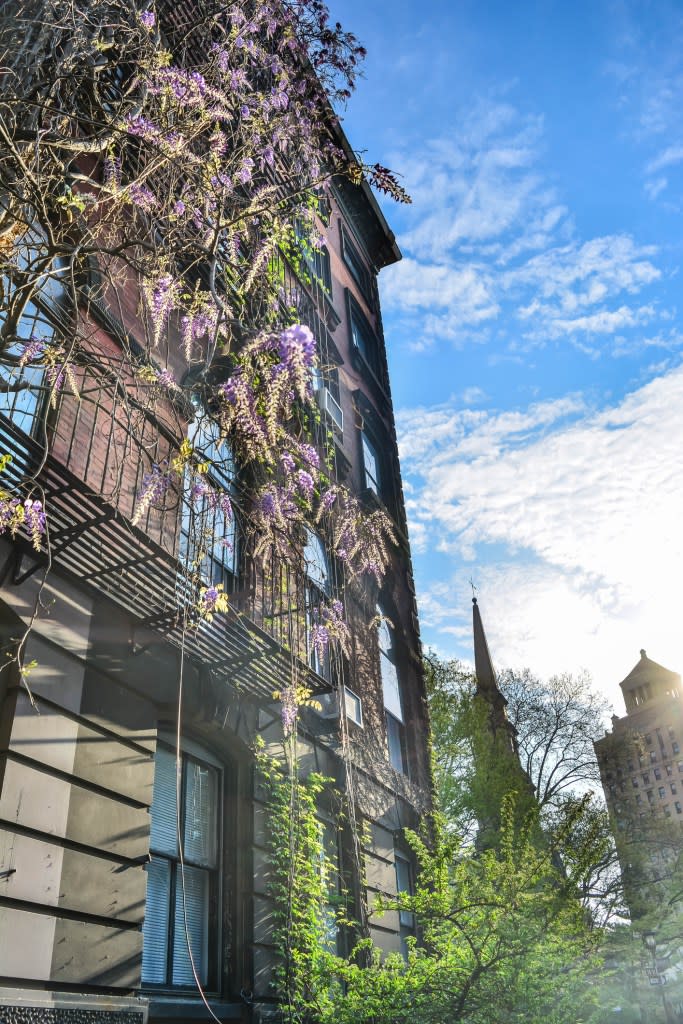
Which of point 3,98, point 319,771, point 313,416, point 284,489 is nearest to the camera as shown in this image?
point 3,98

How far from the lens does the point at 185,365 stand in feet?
30.1

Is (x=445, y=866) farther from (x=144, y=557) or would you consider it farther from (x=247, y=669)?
(x=144, y=557)

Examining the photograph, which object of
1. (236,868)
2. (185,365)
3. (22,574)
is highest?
(185,365)

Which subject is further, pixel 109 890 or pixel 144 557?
pixel 144 557

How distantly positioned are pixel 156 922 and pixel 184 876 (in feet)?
1.41

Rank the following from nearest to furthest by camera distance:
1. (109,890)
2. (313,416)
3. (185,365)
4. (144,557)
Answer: (109,890) → (144,557) → (185,365) → (313,416)

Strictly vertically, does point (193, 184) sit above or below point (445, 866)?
above

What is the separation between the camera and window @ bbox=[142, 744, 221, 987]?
253 inches

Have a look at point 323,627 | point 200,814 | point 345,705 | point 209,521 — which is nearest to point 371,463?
point 345,705

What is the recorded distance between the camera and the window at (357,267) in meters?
19.3

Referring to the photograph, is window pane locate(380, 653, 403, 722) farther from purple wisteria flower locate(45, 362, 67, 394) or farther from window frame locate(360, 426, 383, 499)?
purple wisteria flower locate(45, 362, 67, 394)

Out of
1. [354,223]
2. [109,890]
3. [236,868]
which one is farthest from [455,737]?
[109,890]

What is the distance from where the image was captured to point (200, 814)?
24.7ft

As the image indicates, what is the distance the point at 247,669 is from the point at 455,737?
21682mm
